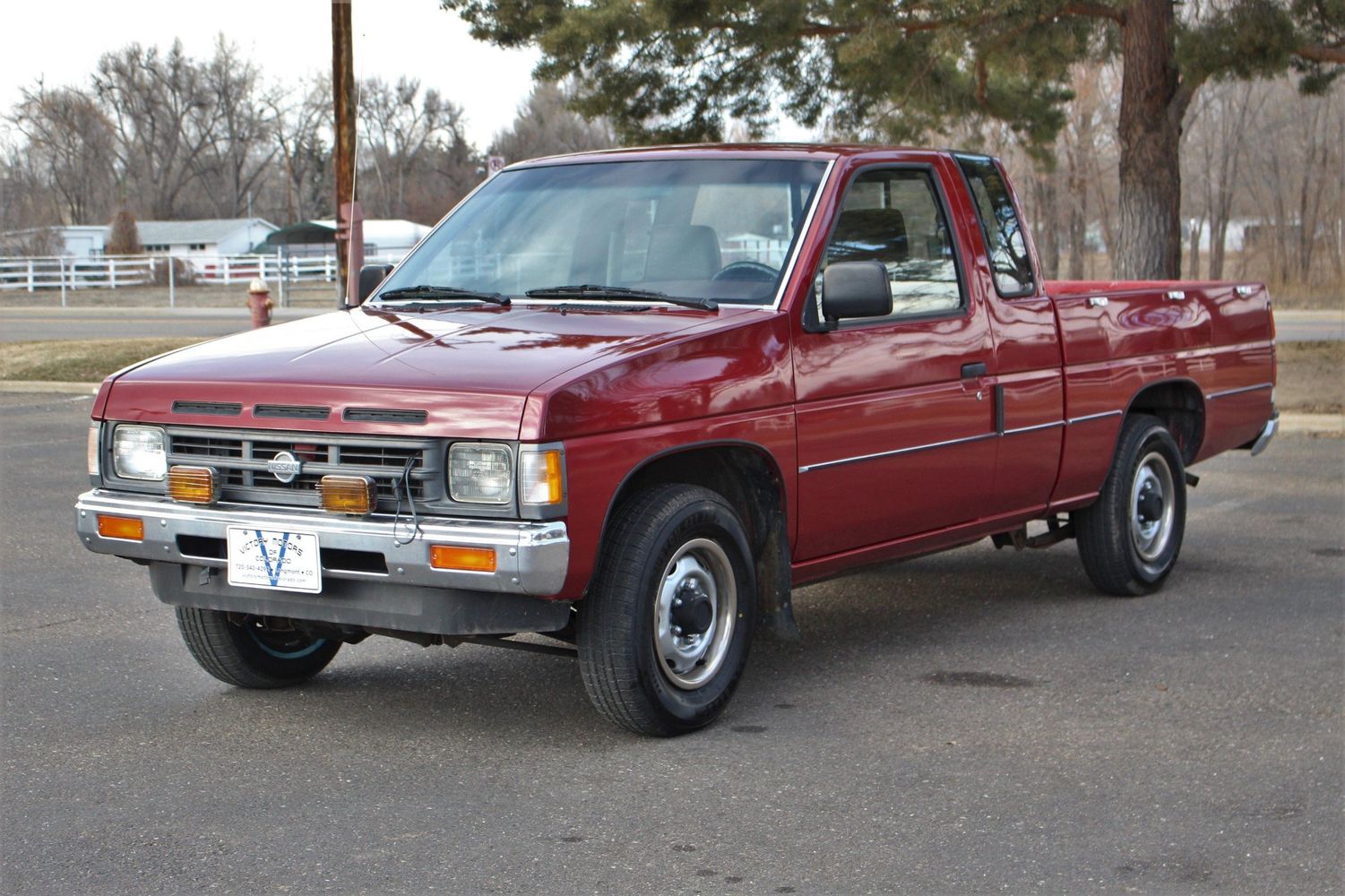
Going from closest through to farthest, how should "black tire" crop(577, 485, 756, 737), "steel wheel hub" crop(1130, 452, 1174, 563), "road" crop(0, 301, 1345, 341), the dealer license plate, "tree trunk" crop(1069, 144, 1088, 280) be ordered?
1. the dealer license plate
2. "black tire" crop(577, 485, 756, 737)
3. "steel wheel hub" crop(1130, 452, 1174, 563)
4. "road" crop(0, 301, 1345, 341)
5. "tree trunk" crop(1069, 144, 1088, 280)

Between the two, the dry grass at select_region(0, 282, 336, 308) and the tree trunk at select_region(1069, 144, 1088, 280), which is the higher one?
the tree trunk at select_region(1069, 144, 1088, 280)

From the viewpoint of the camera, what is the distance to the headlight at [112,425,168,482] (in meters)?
5.18

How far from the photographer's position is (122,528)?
17.0 ft

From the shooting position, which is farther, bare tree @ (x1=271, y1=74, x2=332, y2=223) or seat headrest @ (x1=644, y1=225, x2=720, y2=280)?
bare tree @ (x1=271, y1=74, x2=332, y2=223)

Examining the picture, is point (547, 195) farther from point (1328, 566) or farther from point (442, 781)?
point (1328, 566)

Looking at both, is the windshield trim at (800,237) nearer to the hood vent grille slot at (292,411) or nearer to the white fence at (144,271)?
the hood vent grille slot at (292,411)

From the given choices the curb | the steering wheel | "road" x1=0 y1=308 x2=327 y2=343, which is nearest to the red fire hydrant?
"road" x1=0 y1=308 x2=327 y2=343

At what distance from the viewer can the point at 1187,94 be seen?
17.0 metres

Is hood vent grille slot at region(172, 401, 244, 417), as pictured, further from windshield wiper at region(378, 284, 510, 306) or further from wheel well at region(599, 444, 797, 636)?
wheel well at region(599, 444, 797, 636)

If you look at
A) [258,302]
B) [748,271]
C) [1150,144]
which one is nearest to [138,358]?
[258,302]

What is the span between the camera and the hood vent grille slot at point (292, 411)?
15.8 feet

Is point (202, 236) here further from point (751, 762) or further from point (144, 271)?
point (751, 762)

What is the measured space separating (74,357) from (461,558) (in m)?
16.9

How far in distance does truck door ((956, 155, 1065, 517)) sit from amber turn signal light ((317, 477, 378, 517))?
282cm
